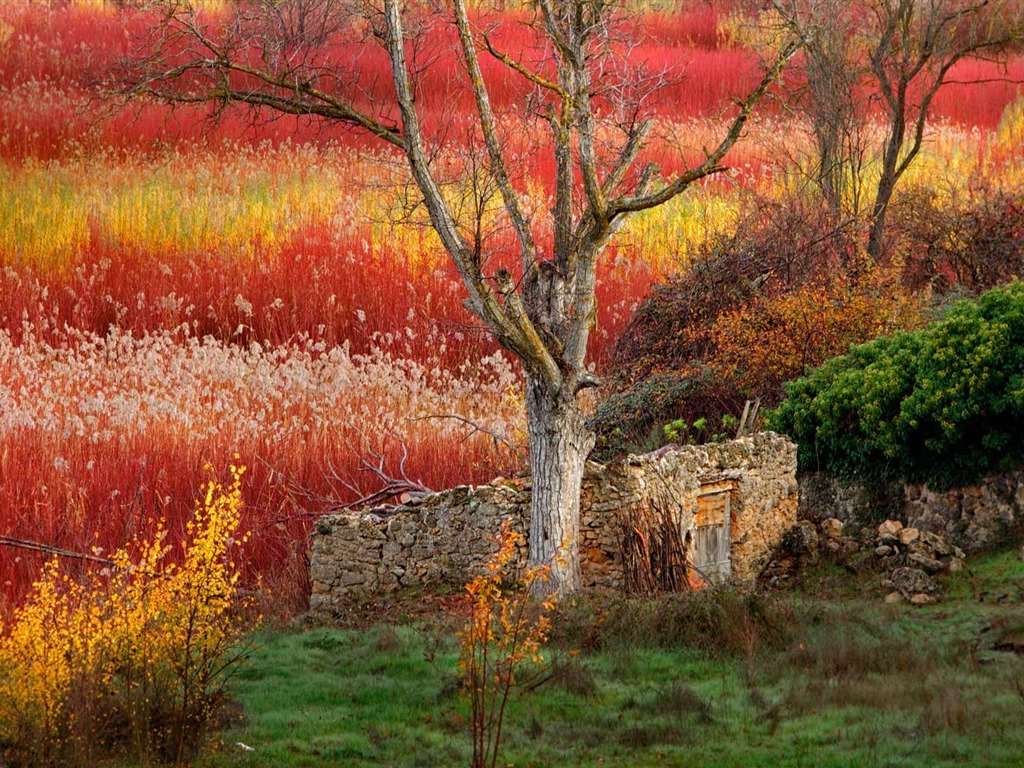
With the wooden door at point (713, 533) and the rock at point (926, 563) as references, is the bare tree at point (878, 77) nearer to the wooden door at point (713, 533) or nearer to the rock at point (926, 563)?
the wooden door at point (713, 533)

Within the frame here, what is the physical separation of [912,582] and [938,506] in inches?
73.0

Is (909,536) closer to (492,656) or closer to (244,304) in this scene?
(492,656)

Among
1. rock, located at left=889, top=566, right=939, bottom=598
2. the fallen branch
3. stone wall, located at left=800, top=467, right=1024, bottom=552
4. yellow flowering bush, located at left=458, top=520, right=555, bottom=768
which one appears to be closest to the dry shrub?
yellow flowering bush, located at left=458, top=520, right=555, bottom=768

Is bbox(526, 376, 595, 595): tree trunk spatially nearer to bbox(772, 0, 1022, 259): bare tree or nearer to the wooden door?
the wooden door

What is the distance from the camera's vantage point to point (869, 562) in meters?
13.7

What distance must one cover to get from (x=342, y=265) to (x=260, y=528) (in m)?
10.1

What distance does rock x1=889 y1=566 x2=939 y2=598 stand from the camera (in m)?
12.7

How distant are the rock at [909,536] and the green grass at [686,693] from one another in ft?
4.41

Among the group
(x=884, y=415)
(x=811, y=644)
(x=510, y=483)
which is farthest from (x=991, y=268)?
(x=811, y=644)

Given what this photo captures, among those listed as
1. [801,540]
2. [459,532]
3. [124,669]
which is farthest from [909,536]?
[124,669]

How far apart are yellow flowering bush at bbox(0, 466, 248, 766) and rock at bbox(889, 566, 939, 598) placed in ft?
22.7

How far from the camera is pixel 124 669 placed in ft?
28.6

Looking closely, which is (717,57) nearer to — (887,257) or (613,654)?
(887,257)

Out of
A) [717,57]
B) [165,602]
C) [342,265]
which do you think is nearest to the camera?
[165,602]
